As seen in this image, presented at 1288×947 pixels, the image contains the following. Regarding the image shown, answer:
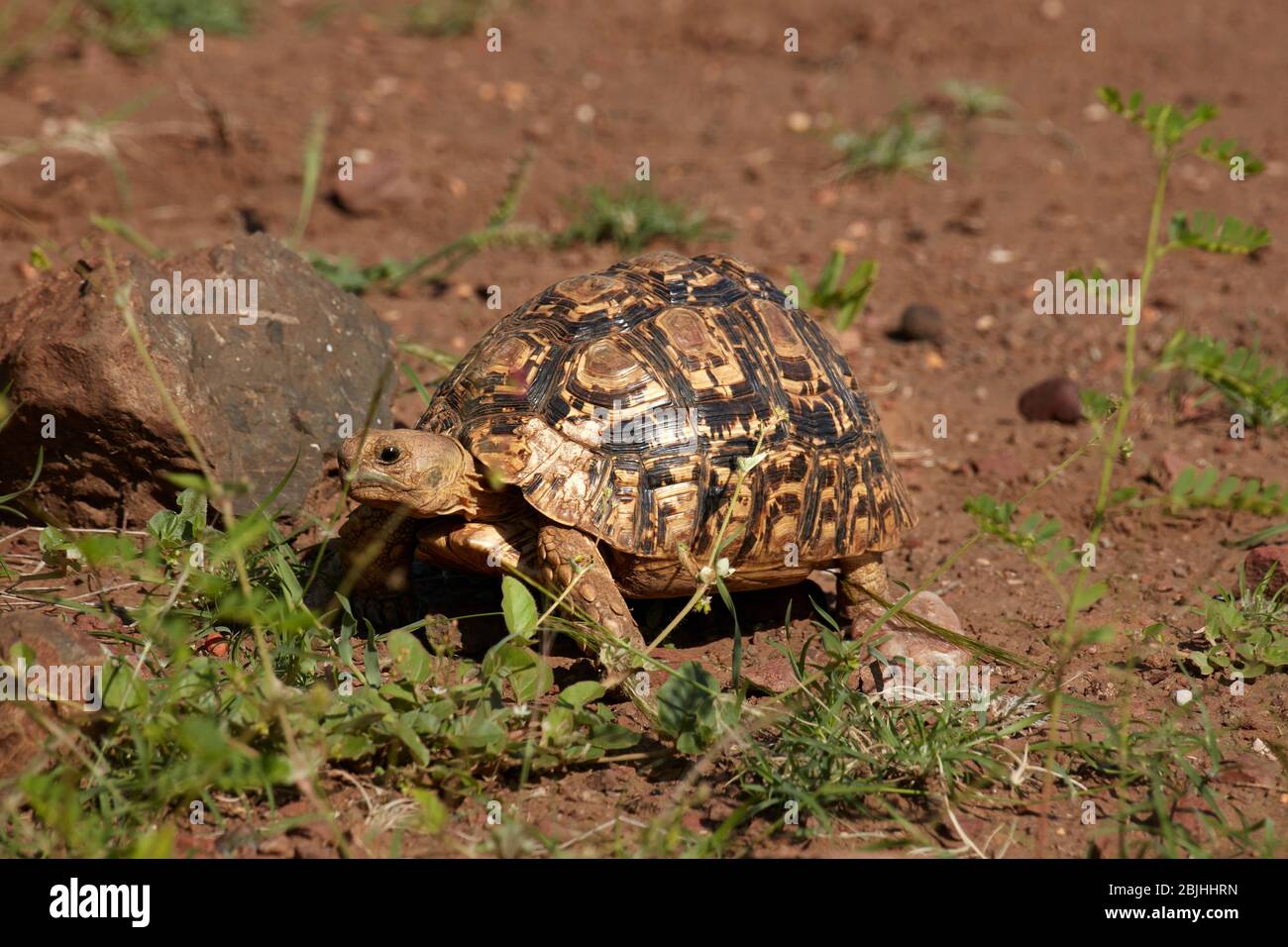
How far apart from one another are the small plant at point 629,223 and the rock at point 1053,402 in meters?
2.22

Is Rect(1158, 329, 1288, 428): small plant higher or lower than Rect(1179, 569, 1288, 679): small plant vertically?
higher

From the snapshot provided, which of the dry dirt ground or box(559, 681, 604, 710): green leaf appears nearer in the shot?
box(559, 681, 604, 710): green leaf

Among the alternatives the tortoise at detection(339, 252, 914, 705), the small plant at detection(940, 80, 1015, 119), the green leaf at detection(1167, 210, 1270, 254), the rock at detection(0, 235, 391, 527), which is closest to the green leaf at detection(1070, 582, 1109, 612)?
the green leaf at detection(1167, 210, 1270, 254)

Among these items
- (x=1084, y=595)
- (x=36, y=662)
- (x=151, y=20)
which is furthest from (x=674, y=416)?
(x=151, y=20)

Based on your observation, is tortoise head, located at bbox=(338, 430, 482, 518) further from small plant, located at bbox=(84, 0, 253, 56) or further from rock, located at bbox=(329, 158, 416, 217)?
small plant, located at bbox=(84, 0, 253, 56)

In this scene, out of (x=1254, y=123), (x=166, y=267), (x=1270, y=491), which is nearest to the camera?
(x=1270, y=491)

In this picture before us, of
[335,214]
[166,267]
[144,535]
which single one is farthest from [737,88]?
[144,535]

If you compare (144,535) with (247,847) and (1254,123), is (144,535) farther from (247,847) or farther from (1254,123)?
(1254,123)

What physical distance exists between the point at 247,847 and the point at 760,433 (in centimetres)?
191

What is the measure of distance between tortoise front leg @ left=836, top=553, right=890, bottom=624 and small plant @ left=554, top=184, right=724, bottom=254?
10.6 feet

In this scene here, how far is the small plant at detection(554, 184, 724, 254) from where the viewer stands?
707 centimetres

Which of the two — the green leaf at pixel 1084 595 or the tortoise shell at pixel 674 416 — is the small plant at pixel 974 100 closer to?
the tortoise shell at pixel 674 416

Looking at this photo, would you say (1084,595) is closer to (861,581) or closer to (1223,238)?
(1223,238)

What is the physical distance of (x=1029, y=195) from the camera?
827 cm
